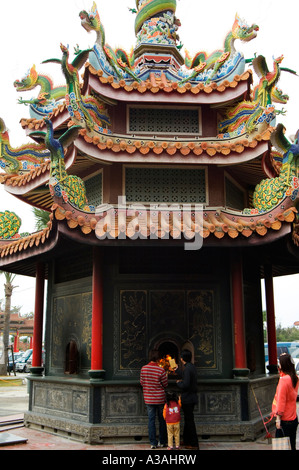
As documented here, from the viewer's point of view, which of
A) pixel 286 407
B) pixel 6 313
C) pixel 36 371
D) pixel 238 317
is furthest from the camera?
pixel 6 313

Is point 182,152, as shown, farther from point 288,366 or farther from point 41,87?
point 288,366

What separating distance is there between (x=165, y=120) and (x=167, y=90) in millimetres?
797

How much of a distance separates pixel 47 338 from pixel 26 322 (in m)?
50.4

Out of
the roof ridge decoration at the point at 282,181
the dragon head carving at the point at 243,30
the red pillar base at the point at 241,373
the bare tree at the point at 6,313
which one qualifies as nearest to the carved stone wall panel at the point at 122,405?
the red pillar base at the point at 241,373

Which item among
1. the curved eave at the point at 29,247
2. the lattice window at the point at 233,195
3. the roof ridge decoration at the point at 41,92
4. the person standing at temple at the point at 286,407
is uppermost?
the roof ridge decoration at the point at 41,92

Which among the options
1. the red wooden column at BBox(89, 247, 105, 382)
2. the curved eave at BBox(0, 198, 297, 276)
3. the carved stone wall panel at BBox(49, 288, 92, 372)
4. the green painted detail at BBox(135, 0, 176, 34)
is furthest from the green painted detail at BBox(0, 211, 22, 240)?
the green painted detail at BBox(135, 0, 176, 34)

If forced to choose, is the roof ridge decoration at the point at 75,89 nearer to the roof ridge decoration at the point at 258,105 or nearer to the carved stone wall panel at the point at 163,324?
the roof ridge decoration at the point at 258,105

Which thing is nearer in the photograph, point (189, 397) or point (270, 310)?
point (189, 397)

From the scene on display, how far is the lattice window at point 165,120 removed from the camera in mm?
11273

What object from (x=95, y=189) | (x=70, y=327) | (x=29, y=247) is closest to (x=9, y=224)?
(x=29, y=247)

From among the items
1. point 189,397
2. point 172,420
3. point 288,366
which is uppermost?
point 288,366

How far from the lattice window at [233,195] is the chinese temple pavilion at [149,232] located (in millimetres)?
66

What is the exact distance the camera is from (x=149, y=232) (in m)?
8.59

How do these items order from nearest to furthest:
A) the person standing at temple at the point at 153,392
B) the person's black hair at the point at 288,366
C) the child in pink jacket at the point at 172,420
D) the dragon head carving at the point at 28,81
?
the person's black hair at the point at 288,366 → the child in pink jacket at the point at 172,420 → the person standing at temple at the point at 153,392 → the dragon head carving at the point at 28,81
